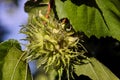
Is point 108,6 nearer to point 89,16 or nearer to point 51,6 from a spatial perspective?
point 89,16

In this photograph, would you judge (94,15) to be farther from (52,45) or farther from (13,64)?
(13,64)

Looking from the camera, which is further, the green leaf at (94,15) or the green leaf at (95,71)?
the green leaf at (95,71)

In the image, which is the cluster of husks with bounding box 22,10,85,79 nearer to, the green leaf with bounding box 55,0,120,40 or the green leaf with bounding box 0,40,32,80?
the green leaf with bounding box 55,0,120,40

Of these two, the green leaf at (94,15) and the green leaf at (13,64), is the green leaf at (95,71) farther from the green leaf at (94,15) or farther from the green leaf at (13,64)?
the green leaf at (13,64)

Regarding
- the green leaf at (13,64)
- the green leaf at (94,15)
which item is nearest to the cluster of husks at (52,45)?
the green leaf at (94,15)

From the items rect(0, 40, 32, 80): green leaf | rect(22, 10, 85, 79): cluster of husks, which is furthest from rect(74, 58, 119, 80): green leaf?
rect(0, 40, 32, 80): green leaf

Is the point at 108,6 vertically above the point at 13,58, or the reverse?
the point at 108,6

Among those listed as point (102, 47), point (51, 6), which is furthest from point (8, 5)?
point (51, 6)
